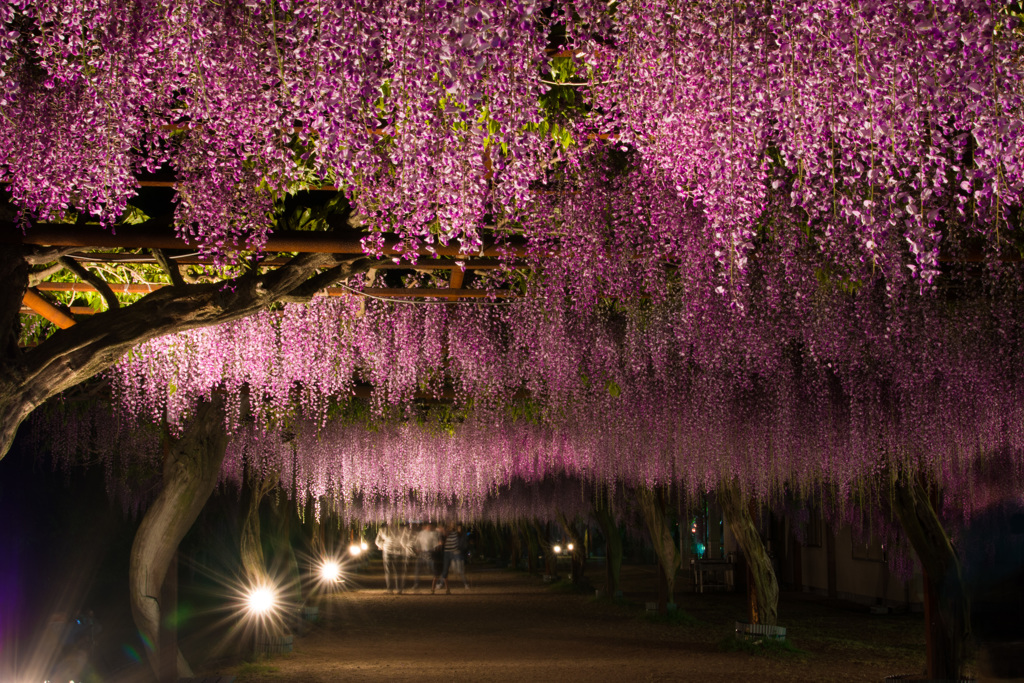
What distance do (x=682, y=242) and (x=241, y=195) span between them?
6.36ft

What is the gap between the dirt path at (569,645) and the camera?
9789 millimetres

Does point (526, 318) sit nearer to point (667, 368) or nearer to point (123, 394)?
point (667, 368)

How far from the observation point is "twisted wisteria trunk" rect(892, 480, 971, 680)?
809 cm

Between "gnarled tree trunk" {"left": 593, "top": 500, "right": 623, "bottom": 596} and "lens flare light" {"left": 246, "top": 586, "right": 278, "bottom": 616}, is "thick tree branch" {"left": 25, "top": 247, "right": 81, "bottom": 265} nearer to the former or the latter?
"lens flare light" {"left": 246, "top": 586, "right": 278, "bottom": 616}

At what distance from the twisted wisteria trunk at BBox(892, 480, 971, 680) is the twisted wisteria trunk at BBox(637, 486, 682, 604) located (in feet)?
20.2

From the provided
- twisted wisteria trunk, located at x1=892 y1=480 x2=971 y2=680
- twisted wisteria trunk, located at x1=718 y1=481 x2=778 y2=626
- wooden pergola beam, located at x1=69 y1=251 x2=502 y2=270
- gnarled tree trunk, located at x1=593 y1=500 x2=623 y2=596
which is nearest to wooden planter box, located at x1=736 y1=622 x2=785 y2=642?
twisted wisteria trunk, located at x1=718 y1=481 x2=778 y2=626

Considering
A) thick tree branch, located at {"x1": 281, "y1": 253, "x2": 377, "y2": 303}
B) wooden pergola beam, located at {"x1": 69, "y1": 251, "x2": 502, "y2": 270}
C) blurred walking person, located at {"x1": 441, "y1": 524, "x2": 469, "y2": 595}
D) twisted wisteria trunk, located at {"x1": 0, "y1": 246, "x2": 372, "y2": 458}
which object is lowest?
blurred walking person, located at {"x1": 441, "y1": 524, "x2": 469, "y2": 595}

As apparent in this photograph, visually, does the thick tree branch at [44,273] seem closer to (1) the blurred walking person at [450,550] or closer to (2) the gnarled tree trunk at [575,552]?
(1) the blurred walking person at [450,550]

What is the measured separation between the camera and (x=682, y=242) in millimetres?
4453

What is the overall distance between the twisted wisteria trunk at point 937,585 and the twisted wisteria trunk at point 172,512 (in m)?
6.05

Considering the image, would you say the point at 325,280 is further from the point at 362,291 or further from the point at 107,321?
the point at 362,291

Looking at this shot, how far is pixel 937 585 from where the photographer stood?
8359mm

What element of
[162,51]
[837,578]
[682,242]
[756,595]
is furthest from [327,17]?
[837,578]

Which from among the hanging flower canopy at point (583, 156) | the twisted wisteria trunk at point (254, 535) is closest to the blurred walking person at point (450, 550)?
the twisted wisteria trunk at point (254, 535)
